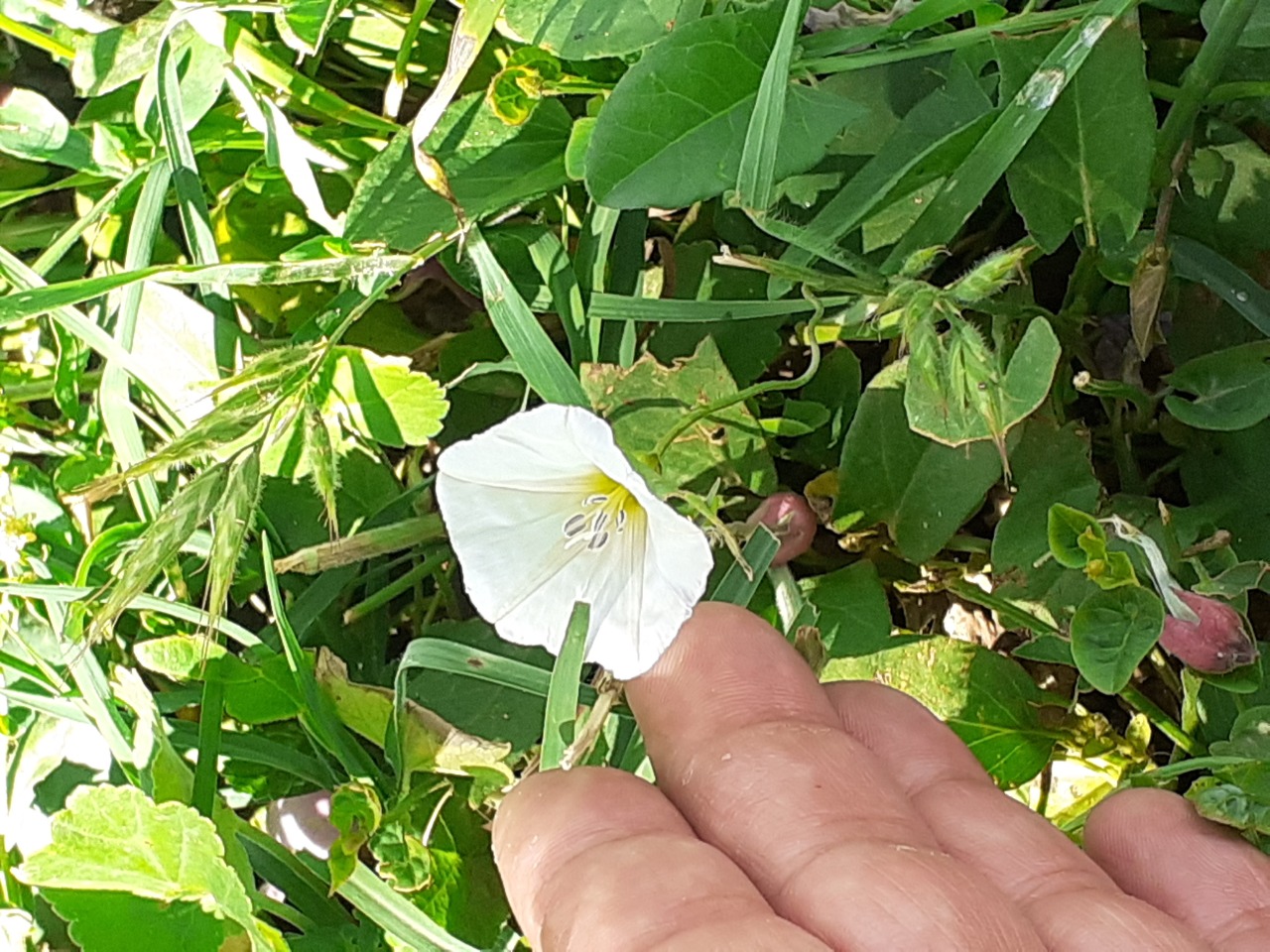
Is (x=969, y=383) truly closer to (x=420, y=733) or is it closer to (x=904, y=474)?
(x=904, y=474)

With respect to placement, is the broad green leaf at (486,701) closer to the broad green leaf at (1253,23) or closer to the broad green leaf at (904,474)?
the broad green leaf at (904,474)

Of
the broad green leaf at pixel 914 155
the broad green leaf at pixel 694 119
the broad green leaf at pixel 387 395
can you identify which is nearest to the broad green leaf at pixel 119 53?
the broad green leaf at pixel 387 395

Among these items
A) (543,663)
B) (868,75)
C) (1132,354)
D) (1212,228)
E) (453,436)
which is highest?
(868,75)

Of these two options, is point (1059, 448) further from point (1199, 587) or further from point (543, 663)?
point (543, 663)

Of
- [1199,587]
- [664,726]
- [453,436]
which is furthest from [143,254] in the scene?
[1199,587]

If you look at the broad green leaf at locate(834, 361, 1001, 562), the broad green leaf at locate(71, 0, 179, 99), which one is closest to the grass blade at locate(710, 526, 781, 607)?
the broad green leaf at locate(834, 361, 1001, 562)

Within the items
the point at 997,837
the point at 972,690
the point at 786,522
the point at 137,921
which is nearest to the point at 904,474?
the point at 786,522

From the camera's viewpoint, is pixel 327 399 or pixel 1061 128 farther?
pixel 327 399

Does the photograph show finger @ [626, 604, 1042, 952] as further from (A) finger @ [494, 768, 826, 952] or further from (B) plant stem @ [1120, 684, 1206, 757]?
(B) plant stem @ [1120, 684, 1206, 757]
